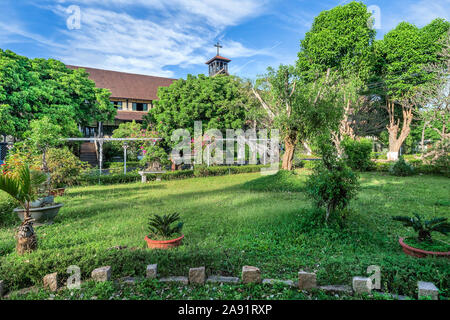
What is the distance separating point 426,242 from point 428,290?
5.06 feet

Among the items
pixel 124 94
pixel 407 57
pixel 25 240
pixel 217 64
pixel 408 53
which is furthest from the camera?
pixel 217 64

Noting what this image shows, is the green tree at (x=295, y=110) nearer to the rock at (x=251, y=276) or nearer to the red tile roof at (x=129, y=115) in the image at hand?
the rock at (x=251, y=276)

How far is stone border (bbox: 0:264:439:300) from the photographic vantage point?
103 inches

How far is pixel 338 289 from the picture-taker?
2.68 metres

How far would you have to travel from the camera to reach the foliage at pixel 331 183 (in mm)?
4848

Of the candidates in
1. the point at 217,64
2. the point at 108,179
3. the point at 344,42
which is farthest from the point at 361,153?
the point at 217,64

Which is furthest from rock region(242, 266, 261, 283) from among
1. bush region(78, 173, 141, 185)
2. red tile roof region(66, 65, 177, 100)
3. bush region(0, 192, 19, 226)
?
red tile roof region(66, 65, 177, 100)

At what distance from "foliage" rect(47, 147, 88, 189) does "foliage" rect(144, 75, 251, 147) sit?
674cm

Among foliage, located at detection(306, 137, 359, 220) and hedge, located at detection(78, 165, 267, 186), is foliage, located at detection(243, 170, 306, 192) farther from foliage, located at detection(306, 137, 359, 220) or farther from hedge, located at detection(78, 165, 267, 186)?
foliage, located at detection(306, 137, 359, 220)

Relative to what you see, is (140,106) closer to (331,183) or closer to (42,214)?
(42,214)

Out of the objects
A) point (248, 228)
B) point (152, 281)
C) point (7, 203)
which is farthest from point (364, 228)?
point (7, 203)

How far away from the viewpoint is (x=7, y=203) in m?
6.30

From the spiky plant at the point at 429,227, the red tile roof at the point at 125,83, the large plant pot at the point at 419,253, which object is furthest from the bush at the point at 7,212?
the red tile roof at the point at 125,83
